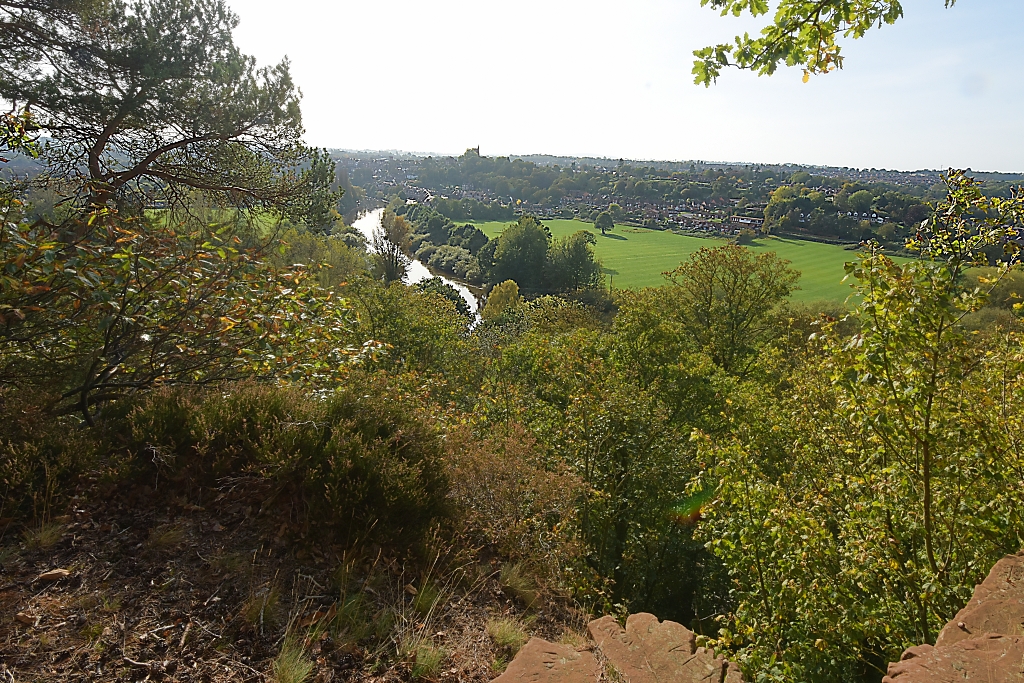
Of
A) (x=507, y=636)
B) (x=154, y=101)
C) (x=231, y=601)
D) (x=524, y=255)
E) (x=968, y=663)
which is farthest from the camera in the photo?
(x=524, y=255)

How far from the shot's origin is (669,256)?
307 feet

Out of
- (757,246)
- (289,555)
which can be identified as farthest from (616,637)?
(757,246)

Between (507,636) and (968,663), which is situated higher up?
(968,663)

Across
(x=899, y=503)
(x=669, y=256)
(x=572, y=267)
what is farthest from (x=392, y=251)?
(x=899, y=503)

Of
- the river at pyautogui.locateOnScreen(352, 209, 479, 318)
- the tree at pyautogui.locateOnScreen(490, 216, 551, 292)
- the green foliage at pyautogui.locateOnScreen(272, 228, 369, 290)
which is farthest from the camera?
the river at pyautogui.locateOnScreen(352, 209, 479, 318)

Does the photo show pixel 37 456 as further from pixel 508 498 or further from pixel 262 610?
pixel 508 498

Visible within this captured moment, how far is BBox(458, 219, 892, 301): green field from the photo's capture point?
64438mm

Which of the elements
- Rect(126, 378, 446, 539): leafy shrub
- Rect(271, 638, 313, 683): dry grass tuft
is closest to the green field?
Rect(126, 378, 446, 539): leafy shrub

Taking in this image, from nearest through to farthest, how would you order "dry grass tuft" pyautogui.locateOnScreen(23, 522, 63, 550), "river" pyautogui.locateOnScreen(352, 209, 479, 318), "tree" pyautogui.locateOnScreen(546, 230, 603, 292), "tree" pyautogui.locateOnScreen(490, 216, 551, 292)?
"dry grass tuft" pyautogui.locateOnScreen(23, 522, 63, 550) < "tree" pyautogui.locateOnScreen(546, 230, 603, 292) < "tree" pyautogui.locateOnScreen(490, 216, 551, 292) < "river" pyautogui.locateOnScreen(352, 209, 479, 318)

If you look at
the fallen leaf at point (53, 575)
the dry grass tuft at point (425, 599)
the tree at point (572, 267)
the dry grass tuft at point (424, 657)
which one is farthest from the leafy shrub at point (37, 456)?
the tree at point (572, 267)

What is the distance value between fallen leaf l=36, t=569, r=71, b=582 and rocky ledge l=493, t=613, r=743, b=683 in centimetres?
320

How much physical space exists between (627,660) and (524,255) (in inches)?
2699

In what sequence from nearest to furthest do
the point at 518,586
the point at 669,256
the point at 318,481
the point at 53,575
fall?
the point at 53,575, the point at 318,481, the point at 518,586, the point at 669,256

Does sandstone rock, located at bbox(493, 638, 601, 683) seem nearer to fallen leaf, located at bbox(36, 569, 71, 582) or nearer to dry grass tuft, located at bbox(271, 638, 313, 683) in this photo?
dry grass tuft, located at bbox(271, 638, 313, 683)
